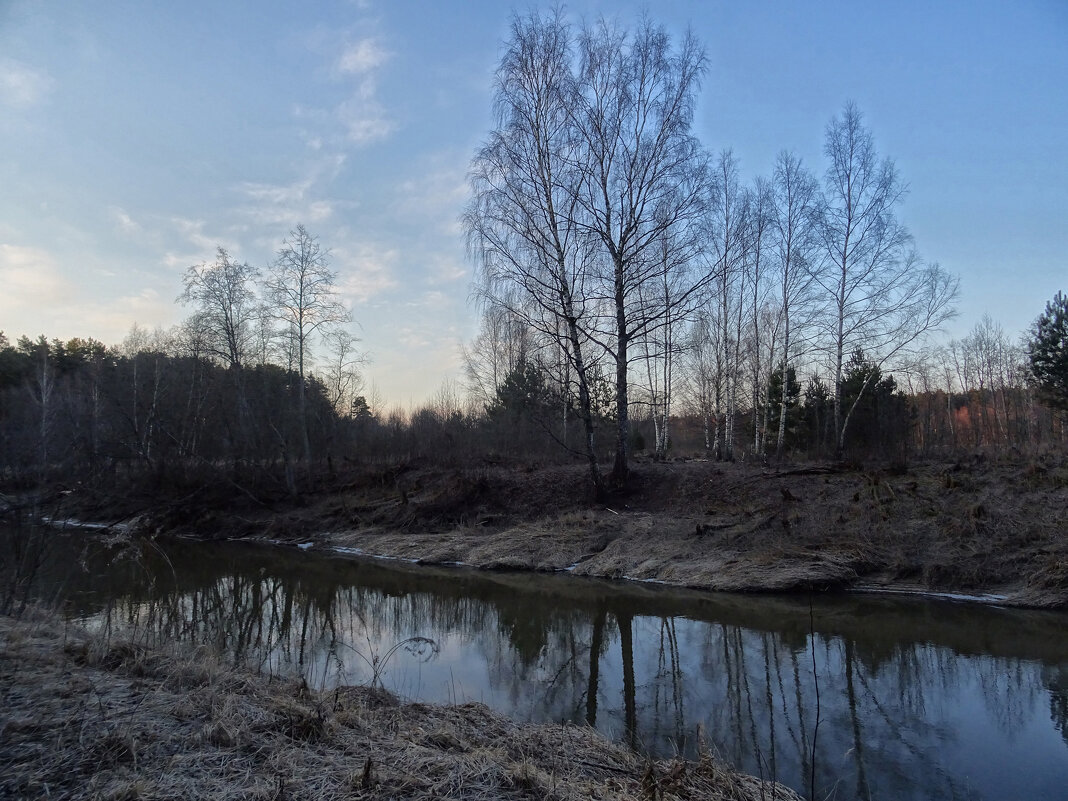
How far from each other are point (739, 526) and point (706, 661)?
673cm

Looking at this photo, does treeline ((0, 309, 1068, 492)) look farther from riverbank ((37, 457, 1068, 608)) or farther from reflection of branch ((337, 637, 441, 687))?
reflection of branch ((337, 637, 441, 687))

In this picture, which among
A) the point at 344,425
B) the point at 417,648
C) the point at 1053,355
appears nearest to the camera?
the point at 417,648

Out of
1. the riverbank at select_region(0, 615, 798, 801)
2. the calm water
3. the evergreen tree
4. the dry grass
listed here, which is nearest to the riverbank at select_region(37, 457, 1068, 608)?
the dry grass

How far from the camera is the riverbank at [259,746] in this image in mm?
3326

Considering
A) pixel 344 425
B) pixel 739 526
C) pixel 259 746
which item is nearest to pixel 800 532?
pixel 739 526

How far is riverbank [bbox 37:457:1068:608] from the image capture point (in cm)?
1123

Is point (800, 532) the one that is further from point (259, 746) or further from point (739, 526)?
point (259, 746)

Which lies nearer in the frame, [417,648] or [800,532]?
[417,648]

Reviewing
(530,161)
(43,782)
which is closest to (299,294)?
(530,161)

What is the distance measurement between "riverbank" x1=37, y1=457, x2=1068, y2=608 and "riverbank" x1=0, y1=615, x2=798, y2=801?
8.08 metres

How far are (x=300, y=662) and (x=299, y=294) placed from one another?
64.8 feet

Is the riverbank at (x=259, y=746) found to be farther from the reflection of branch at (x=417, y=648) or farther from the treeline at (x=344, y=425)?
the treeline at (x=344, y=425)

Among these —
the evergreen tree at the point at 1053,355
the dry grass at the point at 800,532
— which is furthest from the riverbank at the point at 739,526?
the evergreen tree at the point at 1053,355

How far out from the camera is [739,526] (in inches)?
553
